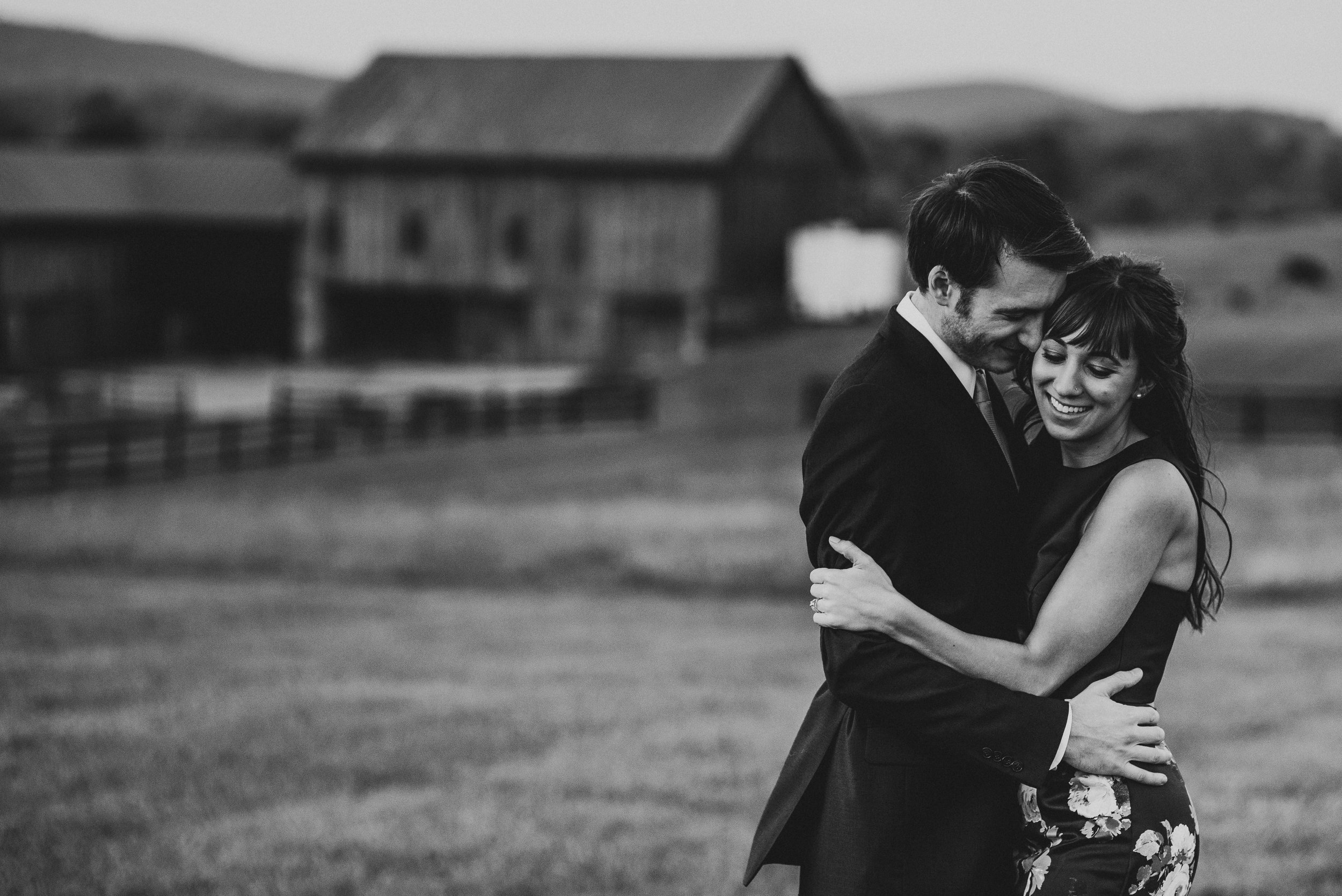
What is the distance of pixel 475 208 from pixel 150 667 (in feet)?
121

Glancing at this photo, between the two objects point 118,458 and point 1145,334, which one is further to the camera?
point 118,458

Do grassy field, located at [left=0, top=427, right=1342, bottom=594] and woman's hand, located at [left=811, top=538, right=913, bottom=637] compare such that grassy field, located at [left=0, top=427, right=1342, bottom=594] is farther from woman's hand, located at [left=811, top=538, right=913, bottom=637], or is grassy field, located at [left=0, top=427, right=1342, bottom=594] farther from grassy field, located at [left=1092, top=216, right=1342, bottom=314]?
grassy field, located at [left=1092, top=216, right=1342, bottom=314]

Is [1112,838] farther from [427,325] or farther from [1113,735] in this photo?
[427,325]

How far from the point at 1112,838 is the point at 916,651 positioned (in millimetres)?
613

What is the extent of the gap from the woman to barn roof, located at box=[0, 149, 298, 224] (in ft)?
150

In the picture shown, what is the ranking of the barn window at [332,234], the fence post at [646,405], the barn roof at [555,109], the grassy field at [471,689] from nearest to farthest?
the grassy field at [471,689]
the fence post at [646,405]
the barn roof at [555,109]
the barn window at [332,234]

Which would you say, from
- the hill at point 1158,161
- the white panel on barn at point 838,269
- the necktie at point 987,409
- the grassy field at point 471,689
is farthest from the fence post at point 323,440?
the hill at point 1158,161

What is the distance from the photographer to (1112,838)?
333 centimetres

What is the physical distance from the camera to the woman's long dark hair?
10.8 feet

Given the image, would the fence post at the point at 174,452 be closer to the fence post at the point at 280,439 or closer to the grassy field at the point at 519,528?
the grassy field at the point at 519,528

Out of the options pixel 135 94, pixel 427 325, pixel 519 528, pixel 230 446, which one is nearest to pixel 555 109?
pixel 427 325

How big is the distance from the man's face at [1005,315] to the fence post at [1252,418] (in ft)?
88.0

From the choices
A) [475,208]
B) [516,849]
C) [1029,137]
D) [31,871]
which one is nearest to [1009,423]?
[516,849]

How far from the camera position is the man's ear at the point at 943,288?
3.32 metres
